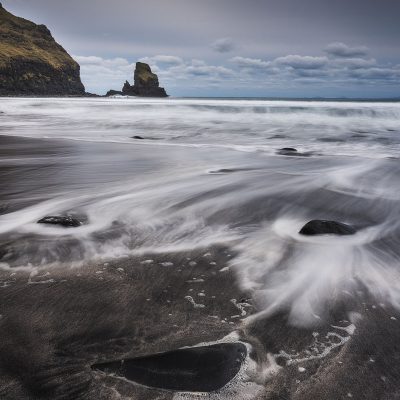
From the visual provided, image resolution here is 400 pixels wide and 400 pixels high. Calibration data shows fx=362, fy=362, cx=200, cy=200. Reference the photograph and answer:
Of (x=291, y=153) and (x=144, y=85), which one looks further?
(x=144, y=85)

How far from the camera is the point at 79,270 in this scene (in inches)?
109

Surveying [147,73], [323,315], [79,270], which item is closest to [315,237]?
[323,315]

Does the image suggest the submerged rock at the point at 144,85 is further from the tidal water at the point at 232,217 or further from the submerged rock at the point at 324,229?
the submerged rock at the point at 324,229

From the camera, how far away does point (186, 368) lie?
5.60 ft

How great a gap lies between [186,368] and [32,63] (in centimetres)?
11773

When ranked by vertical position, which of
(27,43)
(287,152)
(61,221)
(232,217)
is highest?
(27,43)

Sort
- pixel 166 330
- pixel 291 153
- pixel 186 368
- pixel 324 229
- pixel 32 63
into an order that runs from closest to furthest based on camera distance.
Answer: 1. pixel 186 368
2. pixel 166 330
3. pixel 324 229
4. pixel 291 153
5. pixel 32 63

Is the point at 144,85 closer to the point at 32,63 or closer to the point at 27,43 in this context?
the point at 32,63

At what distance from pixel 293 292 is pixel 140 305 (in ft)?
3.49

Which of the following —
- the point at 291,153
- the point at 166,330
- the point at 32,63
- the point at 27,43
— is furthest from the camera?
the point at 27,43

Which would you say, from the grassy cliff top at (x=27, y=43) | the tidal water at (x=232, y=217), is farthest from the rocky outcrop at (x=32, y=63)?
the tidal water at (x=232, y=217)

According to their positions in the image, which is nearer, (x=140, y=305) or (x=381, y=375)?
(x=381, y=375)

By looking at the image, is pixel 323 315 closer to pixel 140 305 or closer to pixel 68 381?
pixel 140 305

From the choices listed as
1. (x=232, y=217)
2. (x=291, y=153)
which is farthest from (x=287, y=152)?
(x=232, y=217)
